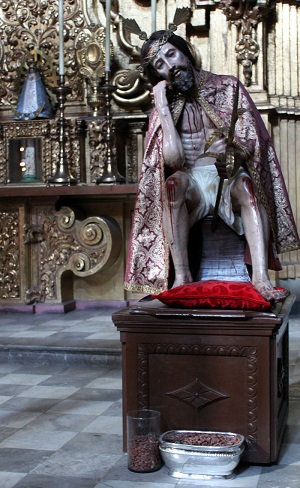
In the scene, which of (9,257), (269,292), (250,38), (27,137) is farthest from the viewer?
(27,137)

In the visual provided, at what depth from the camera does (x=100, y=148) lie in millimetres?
7301

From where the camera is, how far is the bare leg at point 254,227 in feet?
11.7

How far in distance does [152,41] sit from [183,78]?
240 millimetres

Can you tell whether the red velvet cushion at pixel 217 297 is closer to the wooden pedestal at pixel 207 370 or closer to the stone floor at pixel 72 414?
the wooden pedestal at pixel 207 370

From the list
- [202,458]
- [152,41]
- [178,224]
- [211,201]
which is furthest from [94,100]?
[202,458]

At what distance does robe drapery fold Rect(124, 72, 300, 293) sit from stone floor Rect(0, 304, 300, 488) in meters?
0.77

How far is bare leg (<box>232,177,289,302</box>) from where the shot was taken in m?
3.58

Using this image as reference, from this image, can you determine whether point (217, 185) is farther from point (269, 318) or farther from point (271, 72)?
point (271, 72)

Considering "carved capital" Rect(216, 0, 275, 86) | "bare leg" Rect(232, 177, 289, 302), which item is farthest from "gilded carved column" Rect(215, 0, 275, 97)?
"bare leg" Rect(232, 177, 289, 302)

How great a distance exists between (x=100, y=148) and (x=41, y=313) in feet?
5.44

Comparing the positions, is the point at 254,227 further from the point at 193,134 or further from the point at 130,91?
the point at 130,91

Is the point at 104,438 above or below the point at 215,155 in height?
below

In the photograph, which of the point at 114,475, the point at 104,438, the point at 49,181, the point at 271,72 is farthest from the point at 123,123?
the point at 114,475

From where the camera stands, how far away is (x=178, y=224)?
12.0 ft
